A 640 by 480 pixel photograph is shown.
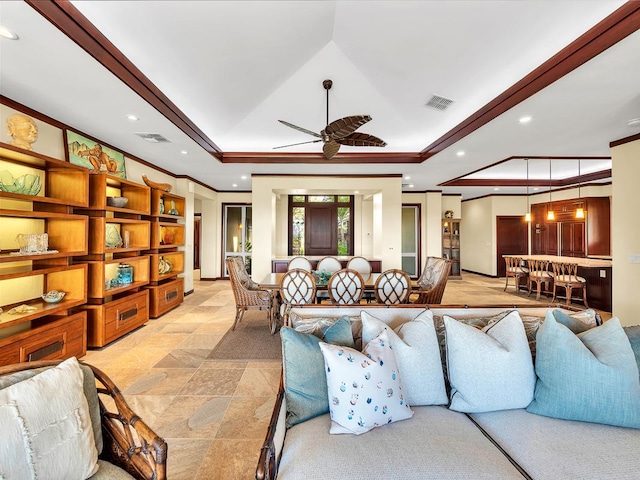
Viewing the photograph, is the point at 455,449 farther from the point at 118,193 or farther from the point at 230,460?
the point at 118,193

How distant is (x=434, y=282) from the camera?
3.93 metres

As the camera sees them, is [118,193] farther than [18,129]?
Yes

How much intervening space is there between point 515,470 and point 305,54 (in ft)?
11.4

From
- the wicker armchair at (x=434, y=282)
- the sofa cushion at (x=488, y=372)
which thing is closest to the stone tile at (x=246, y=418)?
the sofa cushion at (x=488, y=372)

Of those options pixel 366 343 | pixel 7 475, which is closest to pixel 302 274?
pixel 366 343

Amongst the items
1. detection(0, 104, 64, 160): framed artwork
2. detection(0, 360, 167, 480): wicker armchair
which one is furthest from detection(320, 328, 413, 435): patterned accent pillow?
detection(0, 104, 64, 160): framed artwork

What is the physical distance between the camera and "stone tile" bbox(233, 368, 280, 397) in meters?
2.44

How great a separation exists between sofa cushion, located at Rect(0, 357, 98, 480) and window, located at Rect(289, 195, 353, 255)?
6.85 metres

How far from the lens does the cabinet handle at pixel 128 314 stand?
3727 mm

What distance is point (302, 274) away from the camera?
331cm

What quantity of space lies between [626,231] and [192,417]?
17.7 feet

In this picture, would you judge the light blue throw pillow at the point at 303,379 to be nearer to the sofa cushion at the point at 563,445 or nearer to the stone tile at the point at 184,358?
the sofa cushion at the point at 563,445

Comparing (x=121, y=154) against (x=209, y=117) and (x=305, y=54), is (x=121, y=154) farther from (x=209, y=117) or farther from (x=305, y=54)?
(x=305, y=54)

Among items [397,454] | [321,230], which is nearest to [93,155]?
[397,454]
